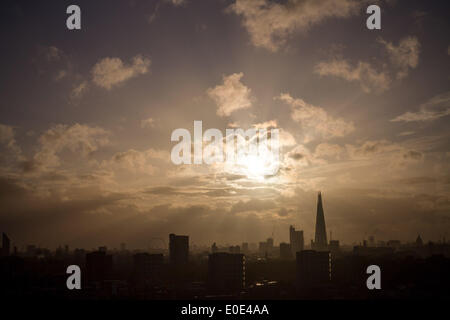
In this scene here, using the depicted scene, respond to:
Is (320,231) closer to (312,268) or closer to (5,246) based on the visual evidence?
(312,268)

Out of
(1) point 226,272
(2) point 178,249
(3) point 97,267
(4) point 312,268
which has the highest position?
(2) point 178,249

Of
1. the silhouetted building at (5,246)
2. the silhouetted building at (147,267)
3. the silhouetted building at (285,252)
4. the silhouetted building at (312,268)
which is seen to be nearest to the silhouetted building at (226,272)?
the silhouetted building at (312,268)

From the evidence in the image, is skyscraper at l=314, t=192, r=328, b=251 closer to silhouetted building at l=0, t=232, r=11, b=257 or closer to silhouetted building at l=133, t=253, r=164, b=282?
silhouetted building at l=133, t=253, r=164, b=282

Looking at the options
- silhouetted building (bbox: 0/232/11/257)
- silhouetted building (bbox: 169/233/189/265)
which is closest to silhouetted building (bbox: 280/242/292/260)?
silhouetted building (bbox: 169/233/189/265)

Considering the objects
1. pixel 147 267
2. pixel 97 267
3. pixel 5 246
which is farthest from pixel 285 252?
pixel 5 246
